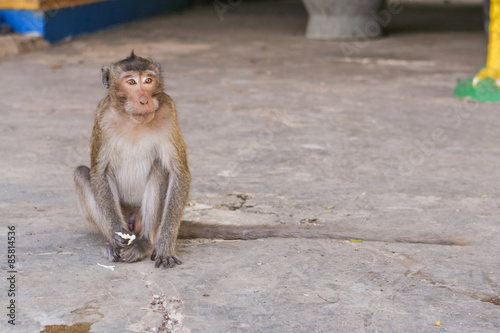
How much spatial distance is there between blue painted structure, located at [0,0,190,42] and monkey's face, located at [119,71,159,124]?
778cm

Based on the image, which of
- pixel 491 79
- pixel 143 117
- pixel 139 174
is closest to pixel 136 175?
pixel 139 174

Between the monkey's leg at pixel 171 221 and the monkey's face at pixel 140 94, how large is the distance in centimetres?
36

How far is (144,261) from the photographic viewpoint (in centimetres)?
352

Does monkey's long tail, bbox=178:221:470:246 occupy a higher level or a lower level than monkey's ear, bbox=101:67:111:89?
lower

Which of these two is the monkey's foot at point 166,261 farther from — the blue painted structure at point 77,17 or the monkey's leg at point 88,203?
the blue painted structure at point 77,17

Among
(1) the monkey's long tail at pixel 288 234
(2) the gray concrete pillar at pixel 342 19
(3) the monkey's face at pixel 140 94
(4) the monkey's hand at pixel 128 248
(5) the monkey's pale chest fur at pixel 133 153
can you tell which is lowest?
(2) the gray concrete pillar at pixel 342 19

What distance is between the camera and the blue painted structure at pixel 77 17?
10.6m

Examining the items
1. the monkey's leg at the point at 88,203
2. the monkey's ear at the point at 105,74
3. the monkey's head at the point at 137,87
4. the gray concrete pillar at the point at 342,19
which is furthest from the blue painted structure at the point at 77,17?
the monkey's head at the point at 137,87

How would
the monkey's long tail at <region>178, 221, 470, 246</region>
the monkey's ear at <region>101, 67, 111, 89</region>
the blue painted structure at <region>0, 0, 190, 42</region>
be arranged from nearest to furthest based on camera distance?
the monkey's ear at <region>101, 67, 111, 89</region> → the monkey's long tail at <region>178, 221, 470, 246</region> → the blue painted structure at <region>0, 0, 190, 42</region>

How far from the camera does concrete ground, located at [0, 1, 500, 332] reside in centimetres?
301

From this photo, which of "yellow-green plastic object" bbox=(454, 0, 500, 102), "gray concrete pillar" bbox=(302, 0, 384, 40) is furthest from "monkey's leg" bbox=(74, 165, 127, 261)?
"gray concrete pillar" bbox=(302, 0, 384, 40)

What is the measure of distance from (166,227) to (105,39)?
28.2 ft

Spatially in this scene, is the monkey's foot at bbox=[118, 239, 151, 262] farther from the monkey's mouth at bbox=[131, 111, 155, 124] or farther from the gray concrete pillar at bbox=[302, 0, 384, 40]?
the gray concrete pillar at bbox=[302, 0, 384, 40]

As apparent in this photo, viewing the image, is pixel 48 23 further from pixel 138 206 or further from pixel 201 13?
pixel 138 206
